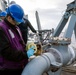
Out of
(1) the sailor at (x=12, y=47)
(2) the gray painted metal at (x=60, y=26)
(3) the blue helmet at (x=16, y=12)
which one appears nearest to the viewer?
(1) the sailor at (x=12, y=47)

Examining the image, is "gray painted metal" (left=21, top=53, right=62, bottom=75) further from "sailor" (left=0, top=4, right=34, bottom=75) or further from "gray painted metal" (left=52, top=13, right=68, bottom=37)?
"gray painted metal" (left=52, top=13, right=68, bottom=37)

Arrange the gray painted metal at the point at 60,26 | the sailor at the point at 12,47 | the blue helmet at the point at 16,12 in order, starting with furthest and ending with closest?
the gray painted metal at the point at 60,26, the blue helmet at the point at 16,12, the sailor at the point at 12,47

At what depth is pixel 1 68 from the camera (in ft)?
8.11

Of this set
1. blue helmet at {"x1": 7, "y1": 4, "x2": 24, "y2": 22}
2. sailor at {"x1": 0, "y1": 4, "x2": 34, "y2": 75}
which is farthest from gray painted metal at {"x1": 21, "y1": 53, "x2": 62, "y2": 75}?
blue helmet at {"x1": 7, "y1": 4, "x2": 24, "y2": 22}

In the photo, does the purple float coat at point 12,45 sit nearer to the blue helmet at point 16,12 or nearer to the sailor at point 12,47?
the sailor at point 12,47

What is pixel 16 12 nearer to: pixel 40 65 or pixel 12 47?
pixel 12 47

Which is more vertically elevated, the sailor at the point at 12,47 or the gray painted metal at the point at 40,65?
the sailor at the point at 12,47

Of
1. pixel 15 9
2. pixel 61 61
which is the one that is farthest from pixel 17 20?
pixel 61 61

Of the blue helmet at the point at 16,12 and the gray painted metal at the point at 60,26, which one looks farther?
the gray painted metal at the point at 60,26

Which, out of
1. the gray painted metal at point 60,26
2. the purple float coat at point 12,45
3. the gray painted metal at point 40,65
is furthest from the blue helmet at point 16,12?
the gray painted metal at point 60,26

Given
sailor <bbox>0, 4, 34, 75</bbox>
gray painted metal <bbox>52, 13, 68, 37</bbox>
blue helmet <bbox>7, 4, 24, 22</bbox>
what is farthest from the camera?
gray painted metal <bbox>52, 13, 68, 37</bbox>

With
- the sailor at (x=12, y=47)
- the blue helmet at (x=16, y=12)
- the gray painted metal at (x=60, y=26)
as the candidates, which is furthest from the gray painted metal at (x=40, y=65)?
the gray painted metal at (x=60, y=26)

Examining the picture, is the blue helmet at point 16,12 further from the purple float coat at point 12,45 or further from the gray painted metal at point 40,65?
the gray painted metal at point 40,65

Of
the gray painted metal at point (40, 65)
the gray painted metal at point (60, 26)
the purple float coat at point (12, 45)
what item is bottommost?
Result: the gray painted metal at point (60, 26)
